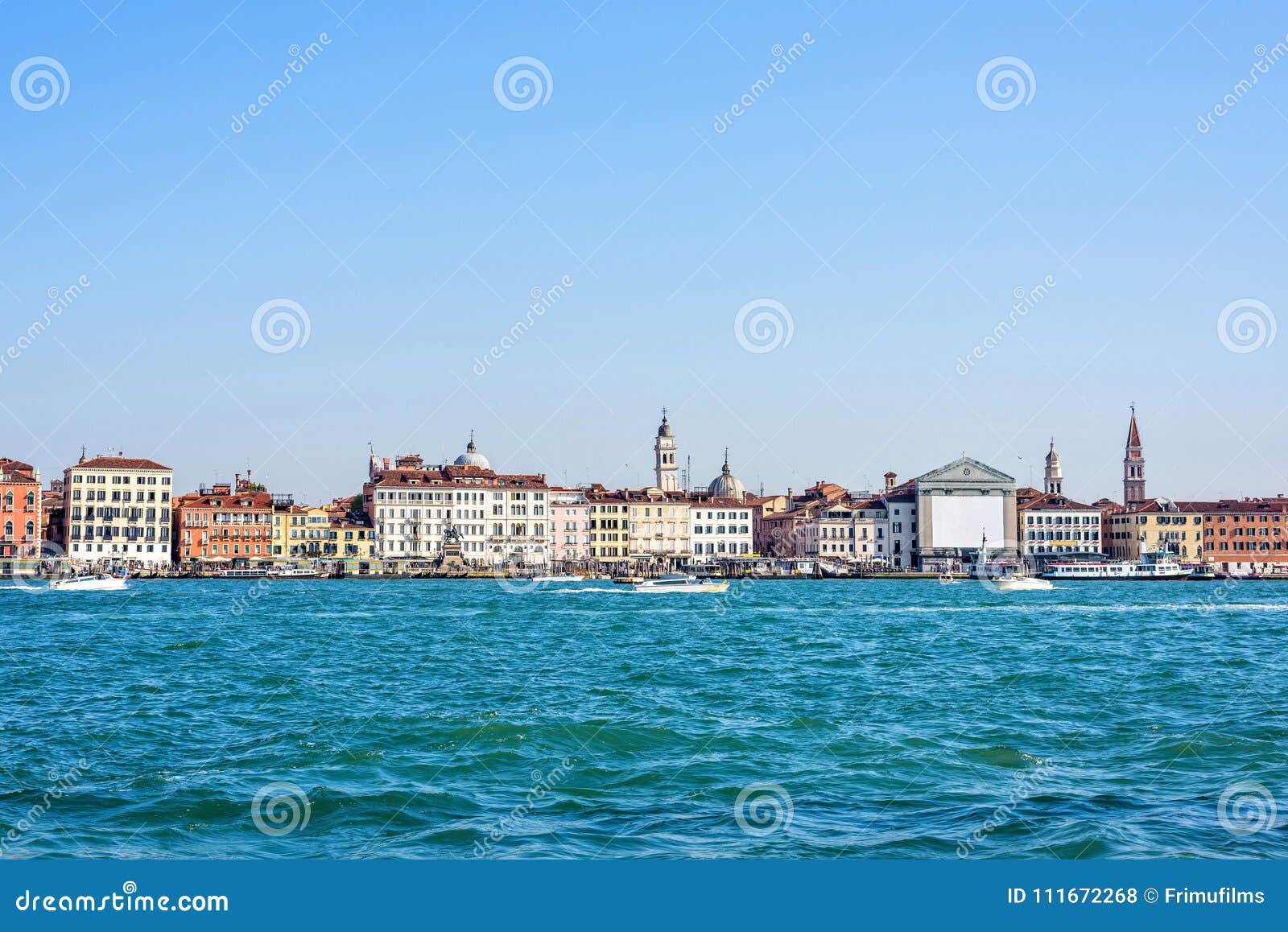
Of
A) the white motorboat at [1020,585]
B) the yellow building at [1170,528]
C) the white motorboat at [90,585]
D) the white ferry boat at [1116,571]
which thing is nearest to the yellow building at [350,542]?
the white motorboat at [90,585]

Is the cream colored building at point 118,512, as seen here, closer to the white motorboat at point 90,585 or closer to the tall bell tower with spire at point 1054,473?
the white motorboat at point 90,585

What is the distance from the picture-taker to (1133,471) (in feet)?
325

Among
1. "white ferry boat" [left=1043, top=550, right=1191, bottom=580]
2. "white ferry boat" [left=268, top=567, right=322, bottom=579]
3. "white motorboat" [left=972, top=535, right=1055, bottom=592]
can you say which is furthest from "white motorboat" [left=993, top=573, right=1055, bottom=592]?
"white ferry boat" [left=268, top=567, right=322, bottom=579]

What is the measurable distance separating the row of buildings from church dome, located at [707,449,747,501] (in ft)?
28.3

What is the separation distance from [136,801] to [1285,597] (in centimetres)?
5230

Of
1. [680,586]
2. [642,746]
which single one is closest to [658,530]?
[680,586]

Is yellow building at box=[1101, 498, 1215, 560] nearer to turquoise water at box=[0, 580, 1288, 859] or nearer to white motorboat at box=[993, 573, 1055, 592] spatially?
white motorboat at box=[993, 573, 1055, 592]

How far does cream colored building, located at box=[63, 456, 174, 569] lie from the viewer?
74.6m

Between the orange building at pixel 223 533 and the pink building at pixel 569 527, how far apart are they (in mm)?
16579

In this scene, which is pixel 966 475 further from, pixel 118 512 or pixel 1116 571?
pixel 118 512

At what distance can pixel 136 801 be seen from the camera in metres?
9.98

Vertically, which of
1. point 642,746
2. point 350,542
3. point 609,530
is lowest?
point 642,746

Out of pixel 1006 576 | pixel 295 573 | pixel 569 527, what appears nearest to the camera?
pixel 1006 576

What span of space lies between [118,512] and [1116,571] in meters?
56.4
